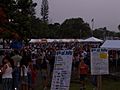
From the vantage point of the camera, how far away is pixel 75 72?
28562 millimetres

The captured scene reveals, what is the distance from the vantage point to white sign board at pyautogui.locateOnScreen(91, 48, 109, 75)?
1486 centimetres

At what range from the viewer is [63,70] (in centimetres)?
1166

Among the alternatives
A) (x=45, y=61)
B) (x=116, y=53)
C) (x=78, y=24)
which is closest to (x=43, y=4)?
(x=78, y=24)

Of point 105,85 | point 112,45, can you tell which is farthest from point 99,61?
point 112,45

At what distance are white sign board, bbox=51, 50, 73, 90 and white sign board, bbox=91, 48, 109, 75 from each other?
319 cm

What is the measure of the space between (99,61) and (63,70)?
356 centimetres

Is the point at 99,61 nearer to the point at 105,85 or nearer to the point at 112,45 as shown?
the point at 105,85

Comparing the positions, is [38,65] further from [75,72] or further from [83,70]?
[83,70]

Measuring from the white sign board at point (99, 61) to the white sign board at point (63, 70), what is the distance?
3193 millimetres

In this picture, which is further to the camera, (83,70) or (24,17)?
(24,17)

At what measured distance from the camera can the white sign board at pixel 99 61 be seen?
1486 centimetres

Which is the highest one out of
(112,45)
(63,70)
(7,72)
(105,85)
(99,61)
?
(112,45)

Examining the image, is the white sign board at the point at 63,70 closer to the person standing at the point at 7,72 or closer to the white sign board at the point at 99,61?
the white sign board at the point at 99,61

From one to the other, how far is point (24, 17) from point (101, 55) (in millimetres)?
14376
